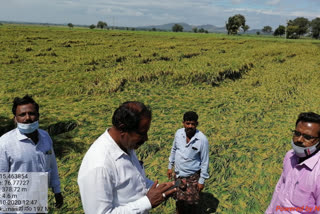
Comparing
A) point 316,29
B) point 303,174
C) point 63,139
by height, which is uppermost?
point 316,29

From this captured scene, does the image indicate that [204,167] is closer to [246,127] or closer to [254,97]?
[246,127]

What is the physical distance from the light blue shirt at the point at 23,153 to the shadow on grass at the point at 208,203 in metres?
2.37

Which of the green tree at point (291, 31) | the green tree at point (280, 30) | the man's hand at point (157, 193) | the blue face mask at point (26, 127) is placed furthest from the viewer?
the green tree at point (280, 30)

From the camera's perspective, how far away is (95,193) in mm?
1384

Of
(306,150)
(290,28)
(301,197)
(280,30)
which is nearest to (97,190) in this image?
(301,197)

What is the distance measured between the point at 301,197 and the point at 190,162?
1.49m

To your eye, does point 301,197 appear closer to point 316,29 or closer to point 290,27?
point 290,27

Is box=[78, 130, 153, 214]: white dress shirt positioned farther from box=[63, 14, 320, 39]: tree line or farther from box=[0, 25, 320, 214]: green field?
box=[63, 14, 320, 39]: tree line

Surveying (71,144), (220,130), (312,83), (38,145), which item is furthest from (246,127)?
(312,83)

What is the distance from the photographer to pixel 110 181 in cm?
143

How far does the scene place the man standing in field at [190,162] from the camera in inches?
127

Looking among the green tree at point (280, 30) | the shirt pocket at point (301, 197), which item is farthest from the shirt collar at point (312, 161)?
the green tree at point (280, 30)

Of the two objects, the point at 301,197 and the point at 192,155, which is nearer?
the point at 301,197

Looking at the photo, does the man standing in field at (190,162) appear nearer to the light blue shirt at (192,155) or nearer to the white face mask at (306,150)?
the light blue shirt at (192,155)
